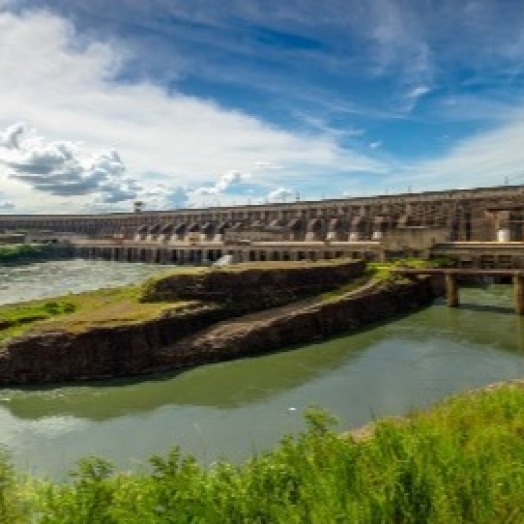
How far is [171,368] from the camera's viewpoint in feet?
116

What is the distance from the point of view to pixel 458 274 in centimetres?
5366

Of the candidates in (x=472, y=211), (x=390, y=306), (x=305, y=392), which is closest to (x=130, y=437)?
(x=305, y=392)

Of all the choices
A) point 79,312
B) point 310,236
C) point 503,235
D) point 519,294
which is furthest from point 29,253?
point 519,294

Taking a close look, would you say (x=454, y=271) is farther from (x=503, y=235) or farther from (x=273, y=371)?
(x=503, y=235)

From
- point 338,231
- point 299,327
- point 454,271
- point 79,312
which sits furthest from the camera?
point 338,231

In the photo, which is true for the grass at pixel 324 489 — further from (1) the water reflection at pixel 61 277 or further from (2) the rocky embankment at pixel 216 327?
(1) the water reflection at pixel 61 277

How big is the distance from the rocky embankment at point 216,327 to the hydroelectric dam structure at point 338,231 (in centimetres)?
1536

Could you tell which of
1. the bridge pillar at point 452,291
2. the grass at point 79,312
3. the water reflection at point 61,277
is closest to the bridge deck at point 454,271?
the bridge pillar at point 452,291

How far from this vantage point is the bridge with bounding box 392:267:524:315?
48219mm

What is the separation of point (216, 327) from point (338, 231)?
67611 mm

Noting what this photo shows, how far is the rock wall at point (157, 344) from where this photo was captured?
3388 centimetres

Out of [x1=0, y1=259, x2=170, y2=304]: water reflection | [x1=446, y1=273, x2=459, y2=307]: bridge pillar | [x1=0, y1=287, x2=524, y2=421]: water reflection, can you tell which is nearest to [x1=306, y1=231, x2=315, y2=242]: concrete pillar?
A: [x1=0, y1=259, x2=170, y2=304]: water reflection

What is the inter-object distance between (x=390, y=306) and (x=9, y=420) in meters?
31.0

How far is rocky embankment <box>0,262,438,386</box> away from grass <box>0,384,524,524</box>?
20794mm
